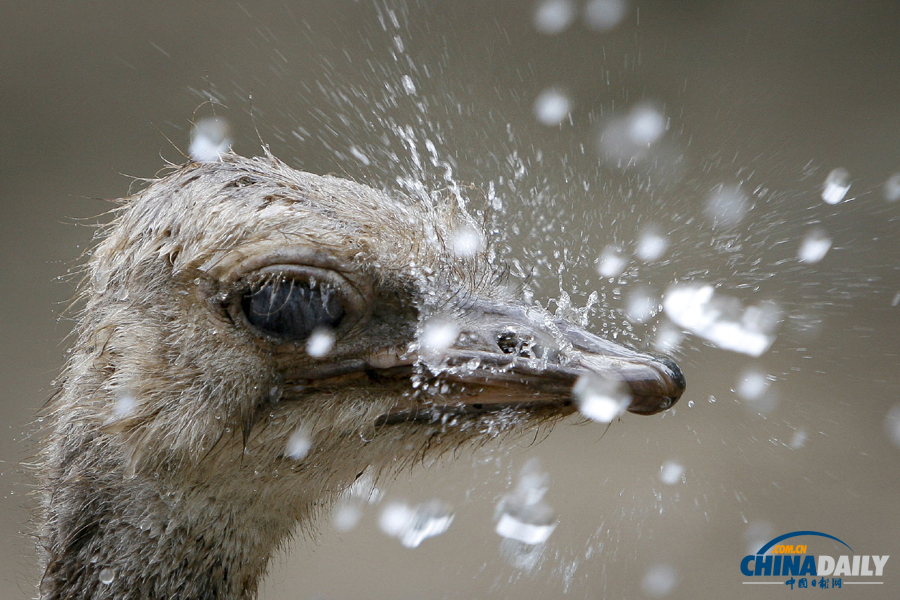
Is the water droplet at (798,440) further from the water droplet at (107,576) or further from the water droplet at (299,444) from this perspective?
the water droplet at (107,576)

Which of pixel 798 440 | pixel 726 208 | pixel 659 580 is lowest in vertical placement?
pixel 659 580

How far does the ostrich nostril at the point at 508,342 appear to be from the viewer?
1396 millimetres

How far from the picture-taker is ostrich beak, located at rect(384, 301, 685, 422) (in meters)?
1.30

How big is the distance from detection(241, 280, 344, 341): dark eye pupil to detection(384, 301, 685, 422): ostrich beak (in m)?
0.16

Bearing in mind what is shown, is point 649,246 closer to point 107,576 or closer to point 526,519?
point 526,519

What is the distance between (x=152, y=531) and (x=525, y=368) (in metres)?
0.74

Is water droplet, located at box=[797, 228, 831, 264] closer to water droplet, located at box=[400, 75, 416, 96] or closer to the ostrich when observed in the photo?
water droplet, located at box=[400, 75, 416, 96]

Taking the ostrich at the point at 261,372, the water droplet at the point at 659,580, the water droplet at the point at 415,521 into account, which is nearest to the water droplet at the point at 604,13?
the water droplet at the point at 415,521

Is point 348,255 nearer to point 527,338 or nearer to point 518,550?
point 527,338

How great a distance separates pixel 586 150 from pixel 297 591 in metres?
2.31

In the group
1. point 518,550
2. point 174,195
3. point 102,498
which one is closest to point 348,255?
point 174,195

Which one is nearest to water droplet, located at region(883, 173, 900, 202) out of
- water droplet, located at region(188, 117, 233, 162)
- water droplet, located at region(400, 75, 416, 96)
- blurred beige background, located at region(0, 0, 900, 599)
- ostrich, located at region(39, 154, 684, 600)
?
blurred beige background, located at region(0, 0, 900, 599)

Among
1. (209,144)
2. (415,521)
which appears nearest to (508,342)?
(209,144)

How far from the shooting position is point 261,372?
1.44 metres
